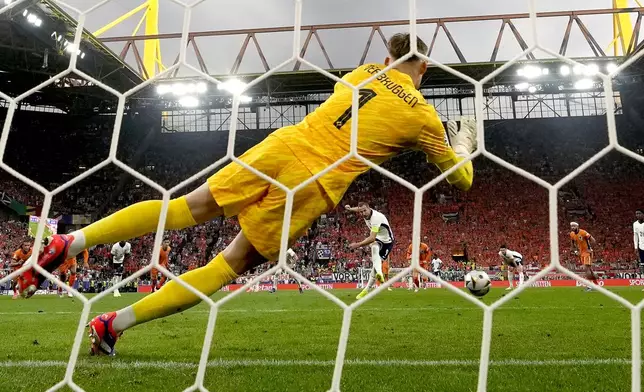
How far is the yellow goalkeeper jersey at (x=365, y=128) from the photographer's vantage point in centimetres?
235

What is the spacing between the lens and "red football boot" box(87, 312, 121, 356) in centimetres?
269

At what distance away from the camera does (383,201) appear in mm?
19891

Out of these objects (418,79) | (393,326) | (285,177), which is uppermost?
(418,79)

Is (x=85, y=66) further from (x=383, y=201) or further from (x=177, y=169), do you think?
(x=383, y=201)

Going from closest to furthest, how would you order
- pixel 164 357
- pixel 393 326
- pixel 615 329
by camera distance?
pixel 164 357 → pixel 615 329 → pixel 393 326

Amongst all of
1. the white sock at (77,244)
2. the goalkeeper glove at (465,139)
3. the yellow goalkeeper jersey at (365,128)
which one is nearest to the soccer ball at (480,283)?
the goalkeeper glove at (465,139)

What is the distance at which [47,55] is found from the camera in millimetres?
14484

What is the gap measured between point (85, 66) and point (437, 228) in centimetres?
1262

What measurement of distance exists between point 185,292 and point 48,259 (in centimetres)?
62

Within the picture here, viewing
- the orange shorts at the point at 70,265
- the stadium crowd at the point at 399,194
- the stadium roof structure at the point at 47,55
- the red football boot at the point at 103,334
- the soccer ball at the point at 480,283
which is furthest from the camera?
the stadium crowd at the point at 399,194

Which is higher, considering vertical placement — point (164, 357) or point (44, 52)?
point (44, 52)

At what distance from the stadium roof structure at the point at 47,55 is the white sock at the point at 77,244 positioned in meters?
10.6

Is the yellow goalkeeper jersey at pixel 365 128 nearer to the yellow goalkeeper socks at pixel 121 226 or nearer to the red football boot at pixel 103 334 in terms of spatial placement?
the yellow goalkeeper socks at pixel 121 226

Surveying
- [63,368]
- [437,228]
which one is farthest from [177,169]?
[63,368]
